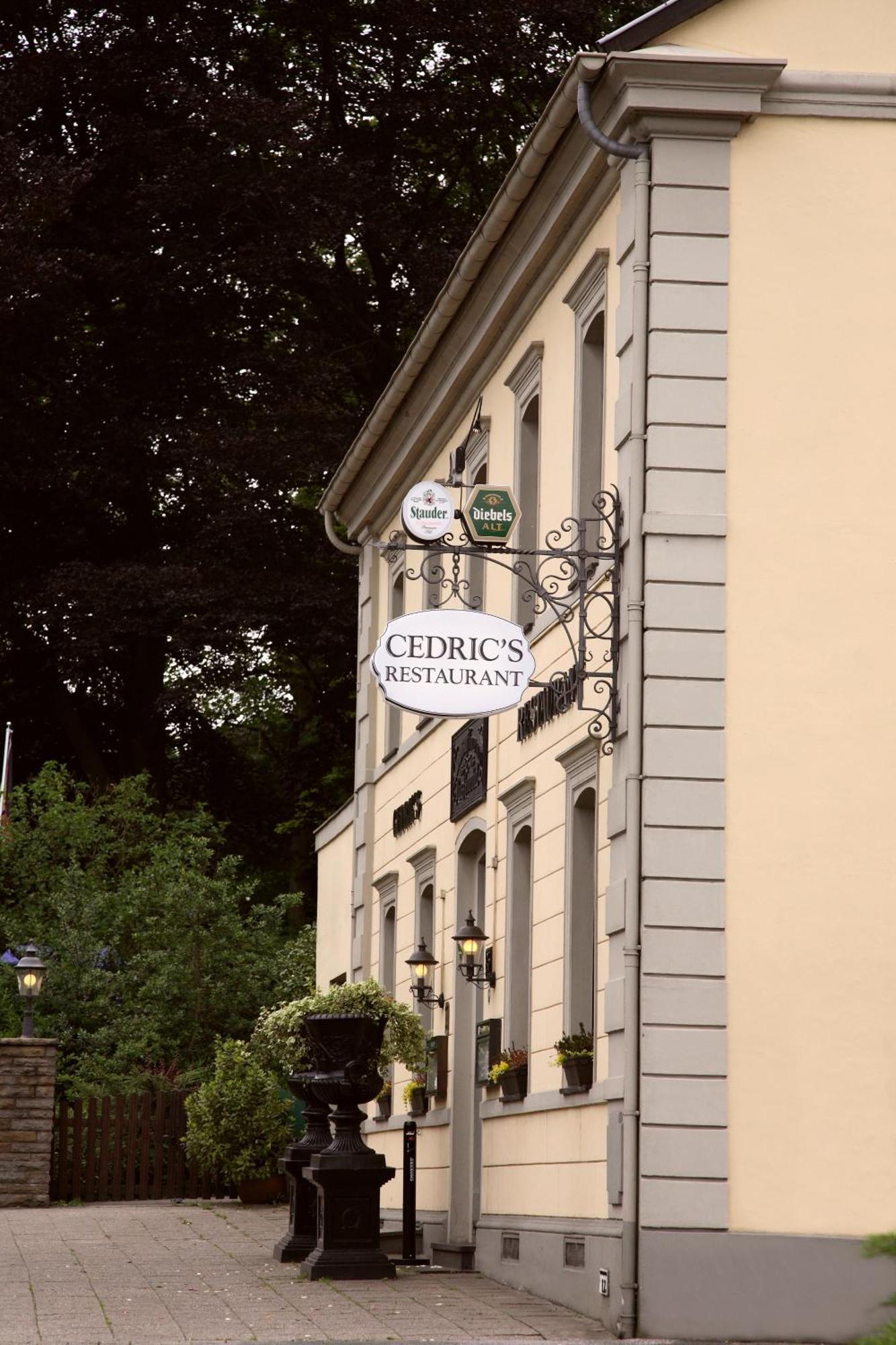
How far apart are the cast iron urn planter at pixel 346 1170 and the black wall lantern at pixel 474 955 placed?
1370 mm

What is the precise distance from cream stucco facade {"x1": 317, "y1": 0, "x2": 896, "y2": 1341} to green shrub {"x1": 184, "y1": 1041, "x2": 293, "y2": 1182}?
29.8ft

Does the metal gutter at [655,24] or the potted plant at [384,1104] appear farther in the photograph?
the potted plant at [384,1104]

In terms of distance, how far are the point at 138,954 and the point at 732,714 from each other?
A: 18.1 m

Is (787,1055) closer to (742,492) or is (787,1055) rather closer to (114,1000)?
(742,492)

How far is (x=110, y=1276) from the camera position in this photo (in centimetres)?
1448

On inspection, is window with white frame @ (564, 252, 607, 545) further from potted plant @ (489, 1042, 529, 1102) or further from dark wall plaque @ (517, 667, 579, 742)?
potted plant @ (489, 1042, 529, 1102)

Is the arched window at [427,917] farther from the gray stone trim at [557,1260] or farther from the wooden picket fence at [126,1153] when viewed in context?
the wooden picket fence at [126,1153]

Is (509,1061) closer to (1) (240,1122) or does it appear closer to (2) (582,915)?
(2) (582,915)

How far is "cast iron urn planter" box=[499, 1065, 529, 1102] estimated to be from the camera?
1491 centimetres

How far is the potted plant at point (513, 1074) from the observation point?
14.9 metres

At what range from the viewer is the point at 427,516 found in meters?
13.3

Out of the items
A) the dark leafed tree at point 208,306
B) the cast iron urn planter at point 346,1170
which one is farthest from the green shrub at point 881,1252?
the dark leafed tree at point 208,306

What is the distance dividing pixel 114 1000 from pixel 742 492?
58.9ft

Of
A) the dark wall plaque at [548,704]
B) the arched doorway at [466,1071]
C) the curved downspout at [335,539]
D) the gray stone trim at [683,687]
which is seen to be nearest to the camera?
the gray stone trim at [683,687]
